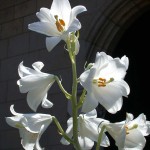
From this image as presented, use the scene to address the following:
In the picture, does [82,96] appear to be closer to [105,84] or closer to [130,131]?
[105,84]

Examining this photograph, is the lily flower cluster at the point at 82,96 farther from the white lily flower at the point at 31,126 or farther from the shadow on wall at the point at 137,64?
the shadow on wall at the point at 137,64

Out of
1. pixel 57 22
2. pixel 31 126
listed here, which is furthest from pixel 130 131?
pixel 57 22

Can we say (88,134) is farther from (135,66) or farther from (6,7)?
(6,7)

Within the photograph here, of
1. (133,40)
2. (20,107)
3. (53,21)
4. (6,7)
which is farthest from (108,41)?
(53,21)

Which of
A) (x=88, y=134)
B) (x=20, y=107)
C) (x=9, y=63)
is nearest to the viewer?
(x=88, y=134)

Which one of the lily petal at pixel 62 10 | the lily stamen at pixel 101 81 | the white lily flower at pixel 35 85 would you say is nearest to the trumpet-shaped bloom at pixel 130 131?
the lily stamen at pixel 101 81

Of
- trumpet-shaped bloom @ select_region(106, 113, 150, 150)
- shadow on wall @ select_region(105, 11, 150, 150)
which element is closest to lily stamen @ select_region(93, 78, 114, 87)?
trumpet-shaped bloom @ select_region(106, 113, 150, 150)
